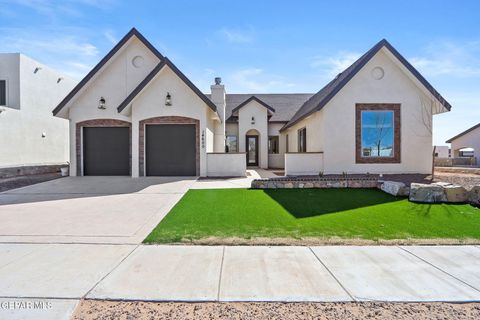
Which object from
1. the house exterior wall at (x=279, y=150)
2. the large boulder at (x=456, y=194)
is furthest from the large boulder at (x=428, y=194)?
the house exterior wall at (x=279, y=150)

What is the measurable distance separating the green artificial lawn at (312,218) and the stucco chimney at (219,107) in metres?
11.3

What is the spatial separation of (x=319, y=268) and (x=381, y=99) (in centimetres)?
1342

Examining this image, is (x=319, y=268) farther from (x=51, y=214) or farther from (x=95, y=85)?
(x=95, y=85)

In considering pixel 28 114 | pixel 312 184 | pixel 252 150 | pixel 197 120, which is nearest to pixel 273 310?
pixel 312 184

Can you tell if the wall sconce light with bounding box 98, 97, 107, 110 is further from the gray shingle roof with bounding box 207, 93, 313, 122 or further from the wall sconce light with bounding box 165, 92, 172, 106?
the gray shingle roof with bounding box 207, 93, 313, 122

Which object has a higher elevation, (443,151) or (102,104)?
(102,104)

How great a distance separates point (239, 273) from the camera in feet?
13.2

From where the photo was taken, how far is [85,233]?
5.86 meters

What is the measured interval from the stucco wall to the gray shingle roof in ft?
32.0

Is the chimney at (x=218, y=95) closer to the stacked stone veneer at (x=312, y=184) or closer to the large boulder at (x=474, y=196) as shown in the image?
the stacked stone veneer at (x=312, y=184)

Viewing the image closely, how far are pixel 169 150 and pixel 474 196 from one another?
13.2m

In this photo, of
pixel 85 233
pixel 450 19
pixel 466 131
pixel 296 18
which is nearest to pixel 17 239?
pixel 85 233

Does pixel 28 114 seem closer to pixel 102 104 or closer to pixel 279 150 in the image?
pixel 102 104

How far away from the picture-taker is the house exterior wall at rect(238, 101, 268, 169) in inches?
929
